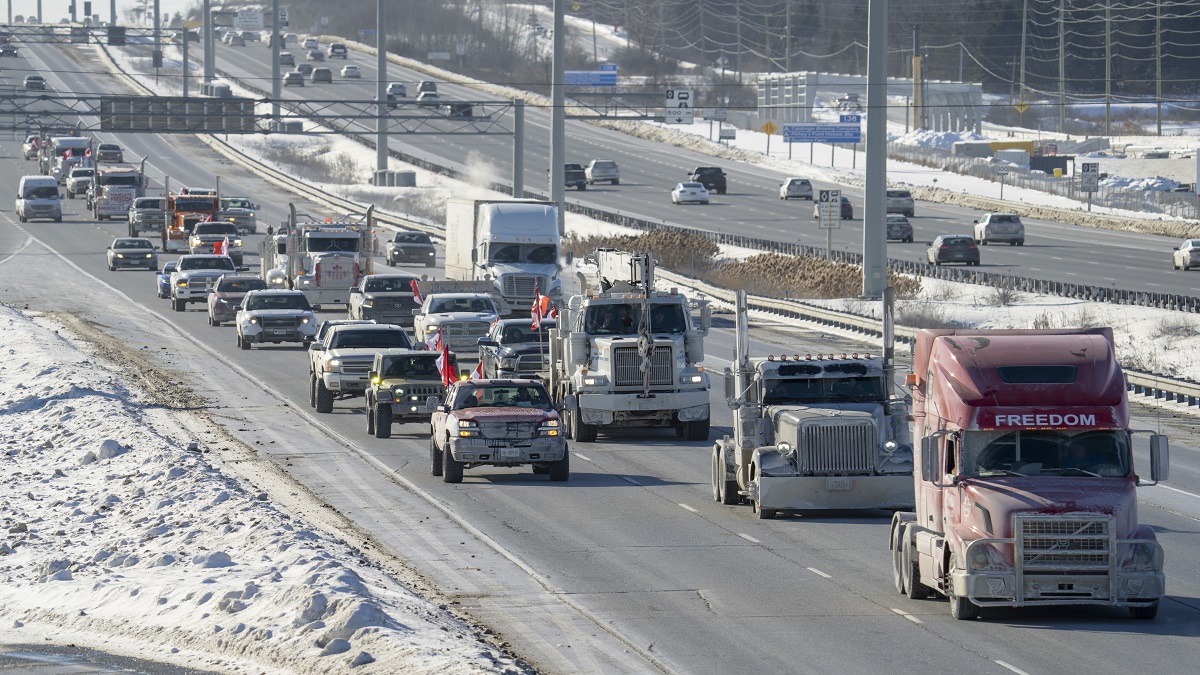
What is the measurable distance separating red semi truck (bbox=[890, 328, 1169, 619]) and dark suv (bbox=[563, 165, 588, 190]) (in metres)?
92.4

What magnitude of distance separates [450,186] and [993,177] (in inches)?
1355

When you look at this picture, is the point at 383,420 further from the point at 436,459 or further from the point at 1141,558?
the point at 1141,558

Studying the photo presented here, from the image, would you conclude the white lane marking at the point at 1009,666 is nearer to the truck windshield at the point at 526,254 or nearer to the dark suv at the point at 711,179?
the truck windshield at the point at 526,254

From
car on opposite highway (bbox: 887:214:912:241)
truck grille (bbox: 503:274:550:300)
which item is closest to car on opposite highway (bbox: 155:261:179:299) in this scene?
truck grille (bbox: 503:274:550:300)

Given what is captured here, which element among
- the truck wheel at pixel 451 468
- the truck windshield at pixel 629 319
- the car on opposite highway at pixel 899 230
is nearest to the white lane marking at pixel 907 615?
the truck wheel at pixel 451 468

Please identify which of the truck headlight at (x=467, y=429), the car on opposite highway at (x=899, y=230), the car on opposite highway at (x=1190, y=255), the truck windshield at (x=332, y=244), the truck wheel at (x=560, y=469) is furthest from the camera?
the car on opposite highway at (x=899, y=230)

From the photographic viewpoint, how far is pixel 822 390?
2384 cm

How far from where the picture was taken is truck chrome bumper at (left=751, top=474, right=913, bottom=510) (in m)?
22.8

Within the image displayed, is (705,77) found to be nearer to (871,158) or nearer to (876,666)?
(871,158)

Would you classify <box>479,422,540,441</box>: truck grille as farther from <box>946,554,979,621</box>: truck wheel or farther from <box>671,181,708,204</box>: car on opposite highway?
<box>671,181,708,204</box>: car on opposite highway

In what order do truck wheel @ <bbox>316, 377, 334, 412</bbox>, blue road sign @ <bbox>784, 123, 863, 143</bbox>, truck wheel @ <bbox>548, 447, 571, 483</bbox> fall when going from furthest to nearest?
1. blue road sign @ <bbox>784, 123, 863, 143</bbox>
2. truck wheel @ <bbox>316, 377, 334, 412</bbox>
3. truck wheel @ <bbox>548, 447, 571, 483</bbox>

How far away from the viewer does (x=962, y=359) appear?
16.6 metres

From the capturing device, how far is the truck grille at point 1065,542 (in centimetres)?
1574

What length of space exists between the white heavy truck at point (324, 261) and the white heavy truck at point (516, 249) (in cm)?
401
